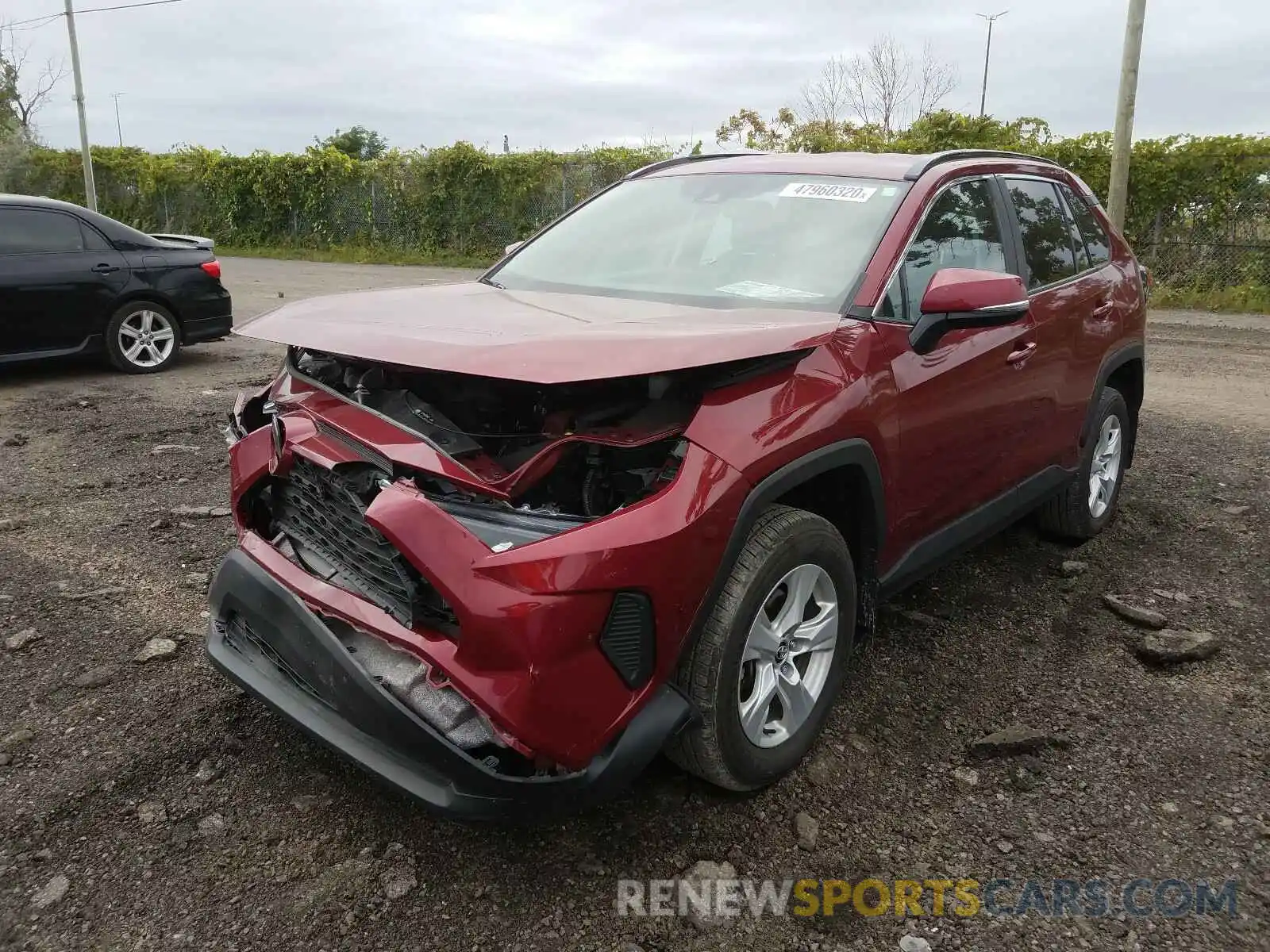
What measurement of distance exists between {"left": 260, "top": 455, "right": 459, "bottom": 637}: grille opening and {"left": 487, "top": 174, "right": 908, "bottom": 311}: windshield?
1.27 meters

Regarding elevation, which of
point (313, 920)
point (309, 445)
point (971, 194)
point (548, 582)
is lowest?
point (313, 920)

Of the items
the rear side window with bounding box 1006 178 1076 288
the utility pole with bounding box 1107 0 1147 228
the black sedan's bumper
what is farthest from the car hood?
the utility pole with bounding box 1107 0 1147 228

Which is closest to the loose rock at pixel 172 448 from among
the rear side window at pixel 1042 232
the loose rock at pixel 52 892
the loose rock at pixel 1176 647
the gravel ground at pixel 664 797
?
the gravel ground at pixel 664 797

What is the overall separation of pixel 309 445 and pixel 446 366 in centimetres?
51

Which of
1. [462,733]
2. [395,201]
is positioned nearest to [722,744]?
[462,733]

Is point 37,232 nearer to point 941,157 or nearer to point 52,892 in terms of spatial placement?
point 52,892

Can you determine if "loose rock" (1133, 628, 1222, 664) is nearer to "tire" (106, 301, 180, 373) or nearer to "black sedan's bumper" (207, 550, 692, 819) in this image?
"black sedan's bumper" (207, 550, 692, 819)

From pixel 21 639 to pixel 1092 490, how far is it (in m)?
4.66

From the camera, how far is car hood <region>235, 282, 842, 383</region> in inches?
89.1

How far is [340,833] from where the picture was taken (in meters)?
2.62

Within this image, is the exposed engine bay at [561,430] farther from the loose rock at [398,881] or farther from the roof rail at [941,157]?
the roof rail at [941,157]

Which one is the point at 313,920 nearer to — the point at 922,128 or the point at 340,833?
the point at 340,833

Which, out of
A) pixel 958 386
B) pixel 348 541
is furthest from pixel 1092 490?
pixel 348 541

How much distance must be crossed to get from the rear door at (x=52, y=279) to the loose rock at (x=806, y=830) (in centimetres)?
756
